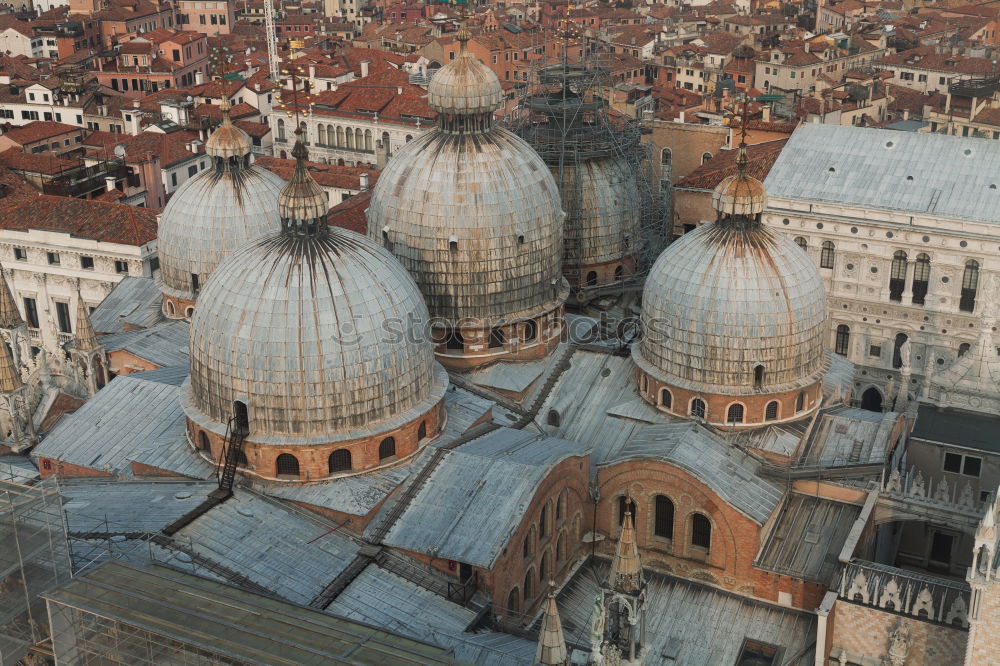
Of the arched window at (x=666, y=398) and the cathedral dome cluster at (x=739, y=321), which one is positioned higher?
the cathedral dome cluster at (x=739, y=321)

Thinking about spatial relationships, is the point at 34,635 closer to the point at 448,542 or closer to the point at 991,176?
the point at 448,542

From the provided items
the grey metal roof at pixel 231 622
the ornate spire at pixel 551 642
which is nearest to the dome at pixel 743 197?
the ornate spire at pixel 551 642

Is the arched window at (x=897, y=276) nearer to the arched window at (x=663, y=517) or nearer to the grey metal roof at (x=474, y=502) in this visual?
the arched window at (x=663, y=517)

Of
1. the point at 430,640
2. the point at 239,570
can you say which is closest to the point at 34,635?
the point at 239,570

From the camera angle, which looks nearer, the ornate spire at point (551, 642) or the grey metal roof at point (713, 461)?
the ornate spire at point (551, 642)

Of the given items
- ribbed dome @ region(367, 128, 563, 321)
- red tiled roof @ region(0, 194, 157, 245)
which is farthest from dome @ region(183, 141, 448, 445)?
red tiled roof @ region(0, 194, 157, 245)

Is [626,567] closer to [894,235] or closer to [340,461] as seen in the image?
[340,461]

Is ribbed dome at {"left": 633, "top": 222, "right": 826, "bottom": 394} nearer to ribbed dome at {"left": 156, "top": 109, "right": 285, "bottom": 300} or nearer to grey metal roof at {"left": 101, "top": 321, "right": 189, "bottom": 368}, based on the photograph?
ribbed dome at {"left": 156, "top": 109, "right": 285, "bottom": 300}
